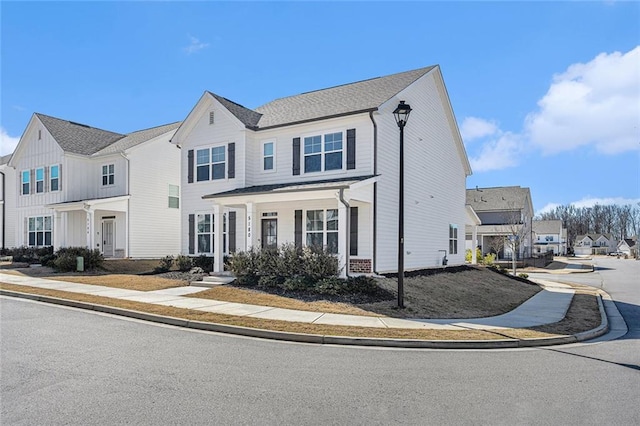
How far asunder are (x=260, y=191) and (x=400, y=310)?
7503 mm

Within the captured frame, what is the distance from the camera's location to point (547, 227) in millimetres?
88375

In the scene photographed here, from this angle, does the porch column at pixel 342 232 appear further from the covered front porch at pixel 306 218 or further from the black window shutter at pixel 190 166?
the black window shutter at pixel 190 166

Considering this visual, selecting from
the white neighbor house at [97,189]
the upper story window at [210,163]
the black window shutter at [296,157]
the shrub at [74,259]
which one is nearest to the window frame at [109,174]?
the white neighbor house at [97,189]

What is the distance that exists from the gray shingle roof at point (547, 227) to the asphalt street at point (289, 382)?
87.9 m

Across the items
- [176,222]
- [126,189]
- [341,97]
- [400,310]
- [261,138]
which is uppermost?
[341,97]

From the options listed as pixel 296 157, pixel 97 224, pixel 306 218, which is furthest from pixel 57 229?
pixel 306 218

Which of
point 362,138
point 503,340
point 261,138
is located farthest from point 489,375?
point 261,138

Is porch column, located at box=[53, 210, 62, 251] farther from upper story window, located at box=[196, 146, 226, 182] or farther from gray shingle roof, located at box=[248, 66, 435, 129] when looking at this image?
gray shingle roof, located at box=[248, 66, 435, 129]

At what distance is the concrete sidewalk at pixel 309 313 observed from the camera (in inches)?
399

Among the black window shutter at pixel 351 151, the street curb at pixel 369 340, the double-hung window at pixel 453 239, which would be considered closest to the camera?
the street curb at pixel 369 340

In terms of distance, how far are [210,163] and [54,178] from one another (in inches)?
536

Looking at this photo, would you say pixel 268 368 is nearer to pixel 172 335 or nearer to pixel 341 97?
pixel 172 335

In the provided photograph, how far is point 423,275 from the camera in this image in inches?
748

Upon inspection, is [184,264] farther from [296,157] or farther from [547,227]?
[547,227]
